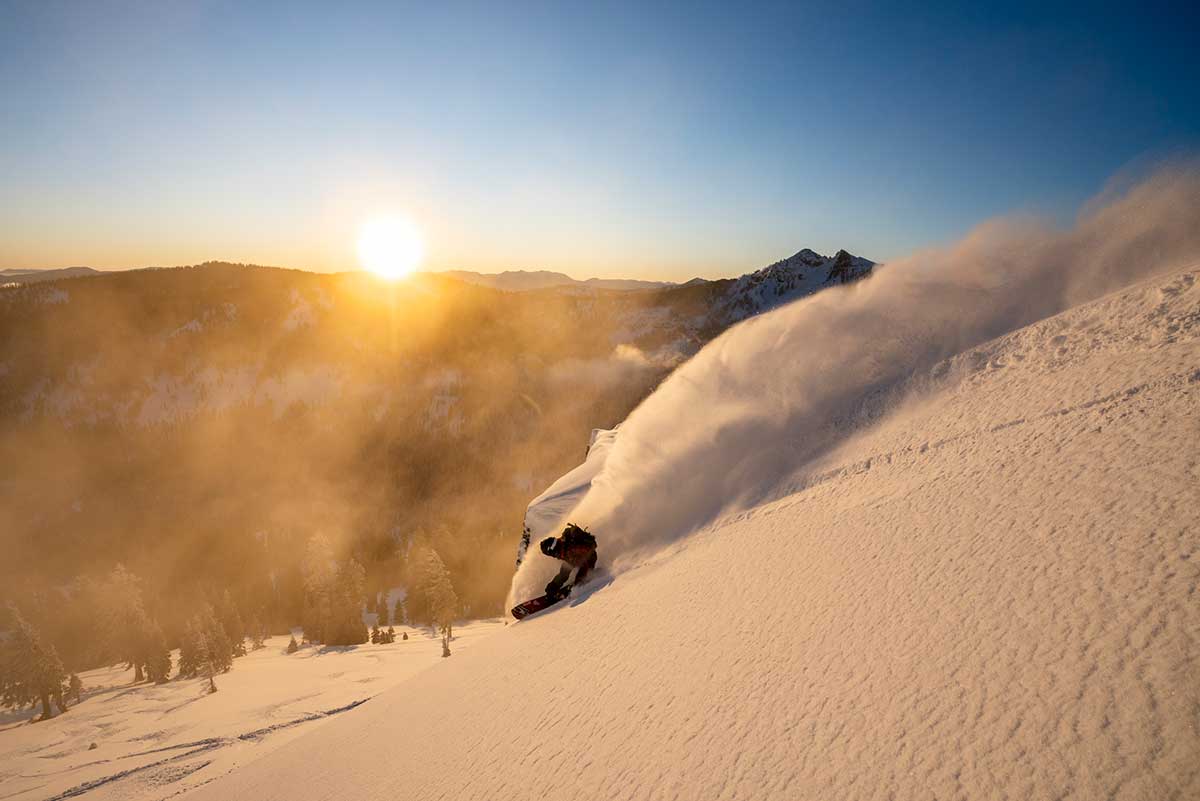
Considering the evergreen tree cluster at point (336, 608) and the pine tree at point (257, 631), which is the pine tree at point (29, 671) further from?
the pine tree at point (257, 631)

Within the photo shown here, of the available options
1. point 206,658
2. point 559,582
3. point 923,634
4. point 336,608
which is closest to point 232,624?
point 336,608

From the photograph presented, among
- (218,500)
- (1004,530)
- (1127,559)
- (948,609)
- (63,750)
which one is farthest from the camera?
(218,500)

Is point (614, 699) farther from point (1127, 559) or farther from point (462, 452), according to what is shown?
point (462, 452)

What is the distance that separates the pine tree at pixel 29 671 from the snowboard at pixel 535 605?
6844 centimetres

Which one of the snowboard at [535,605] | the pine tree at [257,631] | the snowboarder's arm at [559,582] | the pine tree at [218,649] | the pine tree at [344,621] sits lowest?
the pine tree at [257,631]

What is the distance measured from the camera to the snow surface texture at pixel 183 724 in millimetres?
28062

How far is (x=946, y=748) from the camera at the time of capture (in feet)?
10.8

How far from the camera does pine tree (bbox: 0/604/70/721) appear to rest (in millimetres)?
48031

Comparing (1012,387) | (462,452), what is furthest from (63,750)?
(462,452)

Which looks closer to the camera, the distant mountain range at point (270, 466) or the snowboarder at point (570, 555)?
the snowboarder at point (570, 555)

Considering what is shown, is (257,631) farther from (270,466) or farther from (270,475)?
(270,466)

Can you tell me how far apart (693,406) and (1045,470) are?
8670 millimetres

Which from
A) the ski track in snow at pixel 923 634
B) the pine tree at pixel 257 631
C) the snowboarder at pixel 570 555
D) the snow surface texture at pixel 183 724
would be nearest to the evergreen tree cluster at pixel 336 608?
the snow surface texture at pixel 183 724

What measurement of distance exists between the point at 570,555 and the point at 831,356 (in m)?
8.81
